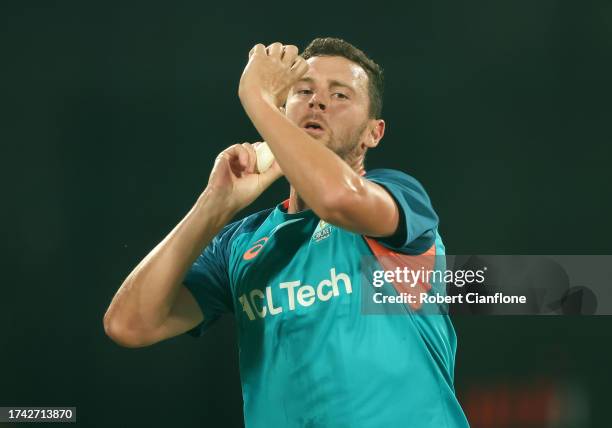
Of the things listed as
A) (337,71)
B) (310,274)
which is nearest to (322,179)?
(310,274)

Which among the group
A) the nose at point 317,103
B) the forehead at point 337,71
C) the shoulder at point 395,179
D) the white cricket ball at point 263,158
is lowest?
the shoulder at point 395,179

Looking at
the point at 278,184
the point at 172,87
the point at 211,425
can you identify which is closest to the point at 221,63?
the point at 172,87

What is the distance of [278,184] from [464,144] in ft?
2.14

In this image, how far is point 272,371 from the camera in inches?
65.1

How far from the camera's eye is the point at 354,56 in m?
1.87

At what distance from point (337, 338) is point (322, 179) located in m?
0.38

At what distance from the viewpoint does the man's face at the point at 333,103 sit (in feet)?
5.82

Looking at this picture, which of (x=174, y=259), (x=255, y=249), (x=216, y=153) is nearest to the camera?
(x=174, y=259)

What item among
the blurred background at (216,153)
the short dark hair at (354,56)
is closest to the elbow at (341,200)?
the short dark hair at (354,56)

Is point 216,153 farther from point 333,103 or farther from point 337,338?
point 337,338

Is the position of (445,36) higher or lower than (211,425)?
higher

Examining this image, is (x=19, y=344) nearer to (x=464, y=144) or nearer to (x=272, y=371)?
(x=272, y=371)

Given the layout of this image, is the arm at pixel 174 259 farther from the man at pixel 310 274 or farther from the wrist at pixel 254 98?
the wrist at pixel 254 98

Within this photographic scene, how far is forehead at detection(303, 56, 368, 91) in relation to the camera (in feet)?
5.98
